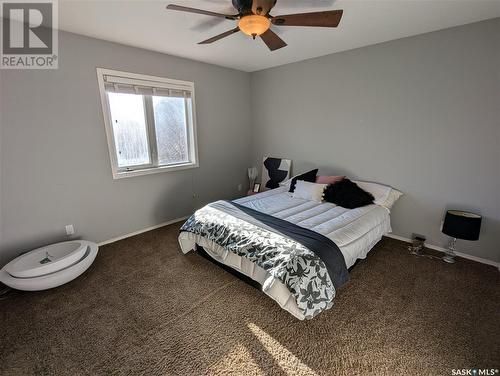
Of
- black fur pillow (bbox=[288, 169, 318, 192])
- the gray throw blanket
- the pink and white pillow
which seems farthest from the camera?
black fur pillow (bbox=[288, 169, 318, 192])

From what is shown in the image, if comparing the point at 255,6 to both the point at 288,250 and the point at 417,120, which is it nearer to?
the point at 288,250

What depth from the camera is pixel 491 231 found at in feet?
7.81

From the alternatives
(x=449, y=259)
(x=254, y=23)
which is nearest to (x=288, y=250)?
(x=254, y=23)

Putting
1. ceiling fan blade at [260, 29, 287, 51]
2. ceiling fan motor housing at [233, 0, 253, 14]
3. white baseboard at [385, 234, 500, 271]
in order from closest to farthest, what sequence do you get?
ceiling fan motor housing at [233, 0, 253, 14], ceiling fan blade at [260, 29, 287, 51], white baseboard at [385, 234, 500, 271]

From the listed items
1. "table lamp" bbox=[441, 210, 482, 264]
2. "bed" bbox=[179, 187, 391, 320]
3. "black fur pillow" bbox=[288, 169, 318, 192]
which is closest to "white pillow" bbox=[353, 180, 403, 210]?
"bed" bbox=[179, 187, 391, 320]

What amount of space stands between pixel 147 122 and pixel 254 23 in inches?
85.5

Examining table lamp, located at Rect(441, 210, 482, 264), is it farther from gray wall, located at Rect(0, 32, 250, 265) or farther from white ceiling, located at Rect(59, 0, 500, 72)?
gray wall, located at Rect(0, 32, 250, 265)

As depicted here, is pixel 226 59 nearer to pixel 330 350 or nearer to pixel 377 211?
pixel 377 211

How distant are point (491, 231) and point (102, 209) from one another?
174 inches

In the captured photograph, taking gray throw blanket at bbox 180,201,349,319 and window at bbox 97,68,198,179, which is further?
window at bbox 97,68,198,179

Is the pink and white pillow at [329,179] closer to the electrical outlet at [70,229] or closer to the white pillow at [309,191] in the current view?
the white pillow at [309,191]

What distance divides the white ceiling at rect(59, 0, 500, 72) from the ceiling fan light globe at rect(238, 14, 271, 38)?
1.49ft

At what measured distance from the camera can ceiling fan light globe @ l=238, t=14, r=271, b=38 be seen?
157 centimetres

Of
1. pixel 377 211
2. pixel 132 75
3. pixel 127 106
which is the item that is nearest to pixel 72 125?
pixel 127 106
